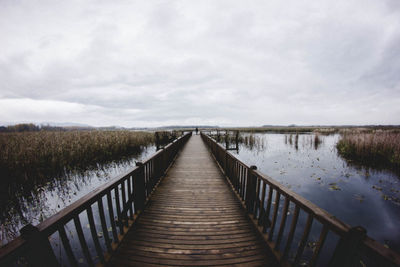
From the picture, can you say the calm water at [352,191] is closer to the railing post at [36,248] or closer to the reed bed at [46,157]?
the railing post at [36,248]

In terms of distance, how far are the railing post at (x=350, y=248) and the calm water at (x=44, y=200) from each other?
4.45 m

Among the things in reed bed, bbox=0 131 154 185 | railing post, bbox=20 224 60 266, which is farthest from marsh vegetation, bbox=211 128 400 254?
reed bed, bbox=0 131 154 185

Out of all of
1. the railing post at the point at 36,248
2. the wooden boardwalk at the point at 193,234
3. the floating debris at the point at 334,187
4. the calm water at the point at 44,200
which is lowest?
the floating debris at the point at 334,187

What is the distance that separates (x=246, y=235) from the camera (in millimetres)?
3018

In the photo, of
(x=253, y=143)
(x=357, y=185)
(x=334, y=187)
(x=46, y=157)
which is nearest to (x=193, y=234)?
(x=334, y=187)

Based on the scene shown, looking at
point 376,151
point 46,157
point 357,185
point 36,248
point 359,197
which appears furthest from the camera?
point 376,151

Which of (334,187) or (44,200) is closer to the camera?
(44,200)

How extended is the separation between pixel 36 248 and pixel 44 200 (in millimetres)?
5921

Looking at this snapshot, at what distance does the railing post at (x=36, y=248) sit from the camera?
4.40ft

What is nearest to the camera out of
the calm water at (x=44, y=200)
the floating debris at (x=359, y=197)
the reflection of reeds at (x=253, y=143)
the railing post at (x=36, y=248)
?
the railing post at (x=36, y=248)

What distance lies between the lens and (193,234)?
304cm

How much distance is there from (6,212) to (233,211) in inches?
269

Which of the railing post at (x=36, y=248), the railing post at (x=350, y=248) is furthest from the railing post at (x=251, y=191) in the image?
the railing post at (x=36, y=248)

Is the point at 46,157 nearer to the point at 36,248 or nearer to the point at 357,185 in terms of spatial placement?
the point at 36,248
